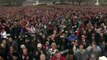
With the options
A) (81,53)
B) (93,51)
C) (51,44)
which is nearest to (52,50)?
(51,44)

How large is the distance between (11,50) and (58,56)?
95.5 inches

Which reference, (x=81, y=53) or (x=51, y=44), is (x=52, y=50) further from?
(x=81, y=53)

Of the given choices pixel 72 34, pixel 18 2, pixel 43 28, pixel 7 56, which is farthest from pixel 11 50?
pixel 18 2

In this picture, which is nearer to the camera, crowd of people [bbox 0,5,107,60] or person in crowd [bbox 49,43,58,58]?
crowd of people [bbox 0,5,107,60]

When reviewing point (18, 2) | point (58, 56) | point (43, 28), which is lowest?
point (18, 2)

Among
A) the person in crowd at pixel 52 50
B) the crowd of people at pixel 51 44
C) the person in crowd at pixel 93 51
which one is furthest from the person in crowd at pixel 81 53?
the person in crowd at pixel 52 50

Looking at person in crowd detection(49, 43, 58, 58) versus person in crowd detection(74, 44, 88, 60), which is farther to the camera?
person in crowd detection(49, 43, 58, 58)

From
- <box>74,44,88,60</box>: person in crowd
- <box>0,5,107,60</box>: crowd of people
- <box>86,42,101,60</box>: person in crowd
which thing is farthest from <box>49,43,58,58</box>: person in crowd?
<box>86,42,101,60</box>: person in crowd

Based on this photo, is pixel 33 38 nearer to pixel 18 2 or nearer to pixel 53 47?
pixel 53 47

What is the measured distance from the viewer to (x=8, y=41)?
60.3 ft

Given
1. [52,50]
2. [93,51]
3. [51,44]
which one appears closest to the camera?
[93,51]

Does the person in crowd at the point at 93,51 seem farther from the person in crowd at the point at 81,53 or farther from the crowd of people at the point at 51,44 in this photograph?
the person in crowd at the point at 81,53

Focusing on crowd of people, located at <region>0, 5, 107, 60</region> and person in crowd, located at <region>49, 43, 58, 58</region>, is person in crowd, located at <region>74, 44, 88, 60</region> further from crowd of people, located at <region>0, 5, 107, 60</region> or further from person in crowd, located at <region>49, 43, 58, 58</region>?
person in crowd, located at <region>49, 43, 58, 58</region>

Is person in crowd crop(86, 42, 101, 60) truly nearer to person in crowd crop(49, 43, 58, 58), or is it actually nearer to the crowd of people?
the crowd of people
